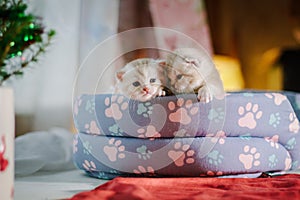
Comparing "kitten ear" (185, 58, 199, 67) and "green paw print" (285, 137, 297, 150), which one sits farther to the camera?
"green paw print" (285, 137, 297, 150)

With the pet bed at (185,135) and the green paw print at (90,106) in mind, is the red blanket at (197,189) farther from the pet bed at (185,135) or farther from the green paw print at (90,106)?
the green paw print at (90,106)

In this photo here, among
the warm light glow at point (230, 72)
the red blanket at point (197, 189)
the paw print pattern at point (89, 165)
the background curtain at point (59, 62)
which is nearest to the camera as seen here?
the red blanket at point (197, 189)

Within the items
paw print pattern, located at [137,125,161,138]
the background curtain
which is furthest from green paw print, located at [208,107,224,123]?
the background curtain

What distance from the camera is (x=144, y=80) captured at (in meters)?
1.02

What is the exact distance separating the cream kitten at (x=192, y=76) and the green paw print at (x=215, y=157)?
10cm

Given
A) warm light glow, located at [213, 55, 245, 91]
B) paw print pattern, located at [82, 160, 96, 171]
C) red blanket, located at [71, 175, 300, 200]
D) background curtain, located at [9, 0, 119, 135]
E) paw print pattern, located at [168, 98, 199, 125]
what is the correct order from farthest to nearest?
warm light glow, located at [213, 55, 245, 91]
background curtain, located at [9, 0, 119, 135]
paw print pattern, located at [82, 160, 96, 171]
paw print pattern, located at [168, 98, 199, 125]
red blanket, located at [71, 175, 300, 200]

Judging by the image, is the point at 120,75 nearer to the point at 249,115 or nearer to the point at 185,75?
the point at 185,75

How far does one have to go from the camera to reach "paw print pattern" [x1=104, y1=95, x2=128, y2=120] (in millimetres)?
1042

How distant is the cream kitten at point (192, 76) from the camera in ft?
3.33

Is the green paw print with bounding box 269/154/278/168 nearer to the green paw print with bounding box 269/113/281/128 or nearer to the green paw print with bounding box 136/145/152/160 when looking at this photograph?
the green paw print with bounding box 269/113/281/128

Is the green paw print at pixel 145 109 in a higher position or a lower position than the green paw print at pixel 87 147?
higher

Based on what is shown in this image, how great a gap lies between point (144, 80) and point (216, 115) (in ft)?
0.51

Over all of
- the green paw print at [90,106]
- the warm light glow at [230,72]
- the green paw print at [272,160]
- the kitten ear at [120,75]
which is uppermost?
the warm light glow at [230,72]

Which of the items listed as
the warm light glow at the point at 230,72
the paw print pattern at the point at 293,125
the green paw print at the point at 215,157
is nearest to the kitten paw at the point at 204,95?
the green paw print at the point at 215,157
